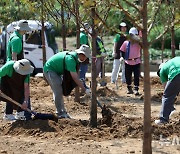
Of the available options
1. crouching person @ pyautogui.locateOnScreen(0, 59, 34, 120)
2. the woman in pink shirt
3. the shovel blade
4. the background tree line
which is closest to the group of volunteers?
crouching person @ pyautogui.locateOnScreen(0, 59, 34, 120)

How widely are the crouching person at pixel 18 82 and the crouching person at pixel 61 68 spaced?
434mm

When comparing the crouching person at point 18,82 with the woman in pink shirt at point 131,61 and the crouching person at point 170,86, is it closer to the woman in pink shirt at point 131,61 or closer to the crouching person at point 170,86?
the crouching person at point 170,86

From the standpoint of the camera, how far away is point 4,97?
9.50 metres

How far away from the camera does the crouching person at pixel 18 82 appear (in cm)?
937

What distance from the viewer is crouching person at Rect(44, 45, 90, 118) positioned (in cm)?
934

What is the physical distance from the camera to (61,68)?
9703 mm

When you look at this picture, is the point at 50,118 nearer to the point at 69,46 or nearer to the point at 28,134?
the point at 28,134

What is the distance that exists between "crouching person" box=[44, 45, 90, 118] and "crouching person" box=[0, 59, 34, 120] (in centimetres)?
43

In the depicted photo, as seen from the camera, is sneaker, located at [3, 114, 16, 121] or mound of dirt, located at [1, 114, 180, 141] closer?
mound of dirt, located at [1, 114, 180, 141]

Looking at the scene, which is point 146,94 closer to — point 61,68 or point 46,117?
point 46,117

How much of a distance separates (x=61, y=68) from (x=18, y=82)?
751 millimetres

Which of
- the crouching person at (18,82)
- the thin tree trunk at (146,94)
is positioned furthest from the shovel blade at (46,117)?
the thin tree trunk at (146,94)

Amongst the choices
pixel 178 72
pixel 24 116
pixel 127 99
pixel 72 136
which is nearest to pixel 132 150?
pixel 72 136

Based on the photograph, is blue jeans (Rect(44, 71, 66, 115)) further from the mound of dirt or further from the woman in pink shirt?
the woman in pink shirt
